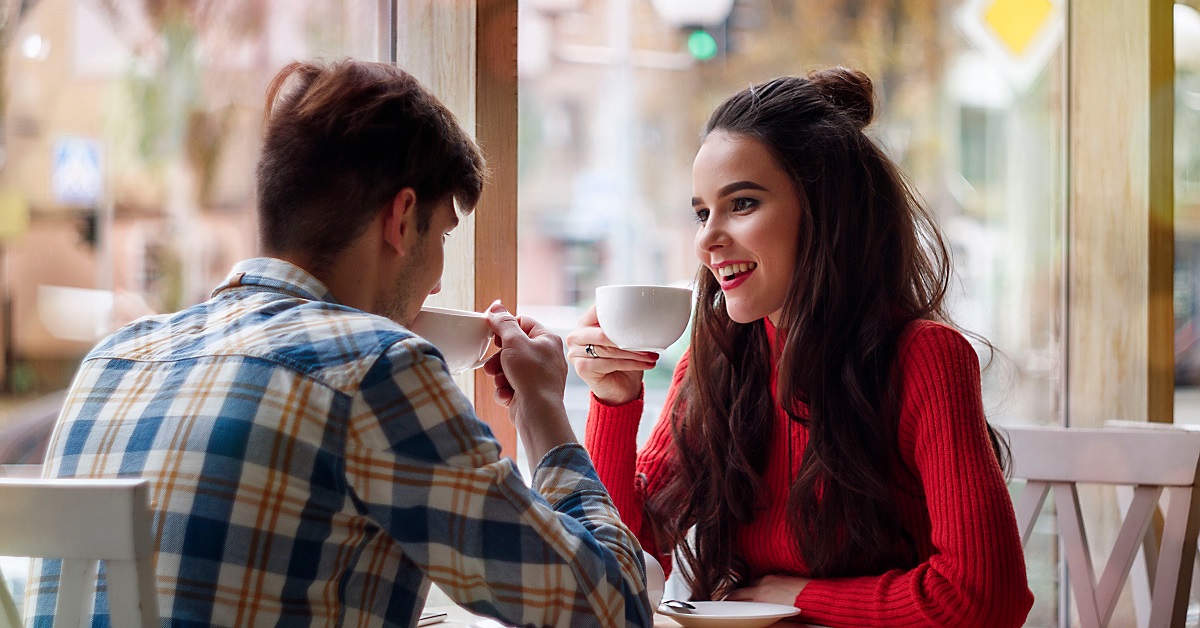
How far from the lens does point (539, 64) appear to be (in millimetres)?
5676

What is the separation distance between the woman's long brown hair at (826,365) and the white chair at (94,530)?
3.10ft

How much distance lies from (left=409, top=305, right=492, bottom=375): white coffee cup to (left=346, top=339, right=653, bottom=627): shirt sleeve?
0.24m

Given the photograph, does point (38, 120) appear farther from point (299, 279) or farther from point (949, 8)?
→ point (949, 8)

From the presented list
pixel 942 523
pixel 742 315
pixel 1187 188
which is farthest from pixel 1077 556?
pixel 1187 188

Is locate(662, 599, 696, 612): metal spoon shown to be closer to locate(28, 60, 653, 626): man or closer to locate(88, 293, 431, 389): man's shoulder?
locate(28, 60, 653, 626): man

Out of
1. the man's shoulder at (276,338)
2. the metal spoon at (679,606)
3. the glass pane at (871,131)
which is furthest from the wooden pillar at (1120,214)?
the man's shoulder at (276,338)

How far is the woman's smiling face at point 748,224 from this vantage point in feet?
4.80

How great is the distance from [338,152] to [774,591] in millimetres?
813

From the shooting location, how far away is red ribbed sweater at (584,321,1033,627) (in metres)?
1.23

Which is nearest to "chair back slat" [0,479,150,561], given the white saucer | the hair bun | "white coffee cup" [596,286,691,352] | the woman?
the white saucer

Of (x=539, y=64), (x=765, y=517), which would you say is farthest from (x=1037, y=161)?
(x=539, y=64)

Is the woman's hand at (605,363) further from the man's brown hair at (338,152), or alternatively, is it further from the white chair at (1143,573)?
the white chair at (1143,573)

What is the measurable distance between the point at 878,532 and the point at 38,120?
1.52m

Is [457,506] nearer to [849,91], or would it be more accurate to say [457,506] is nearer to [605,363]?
[605,363]
